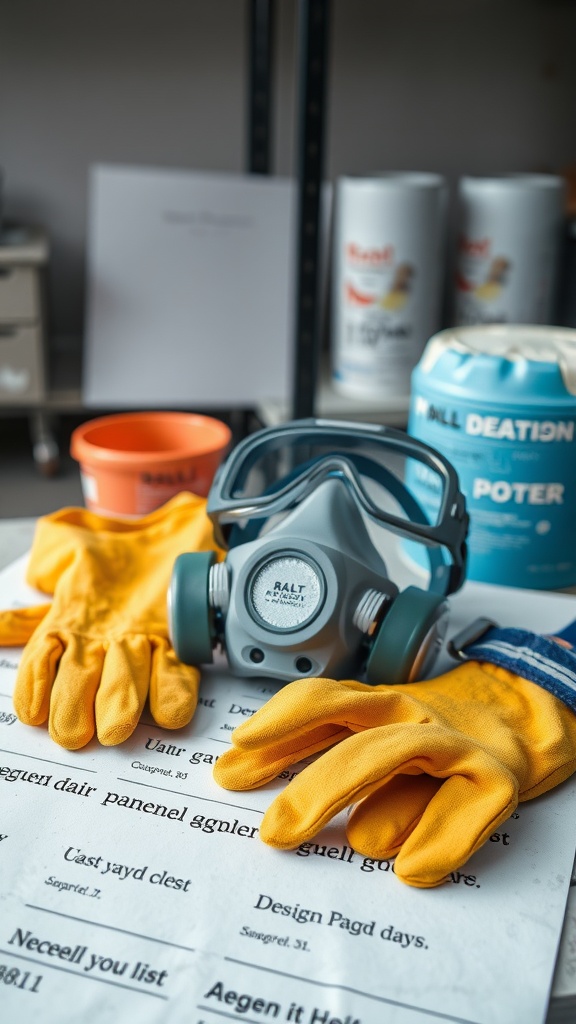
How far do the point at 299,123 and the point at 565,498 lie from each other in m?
0.82

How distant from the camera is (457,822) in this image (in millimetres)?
496

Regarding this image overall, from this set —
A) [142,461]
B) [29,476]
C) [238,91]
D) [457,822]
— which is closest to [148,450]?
[142,461]

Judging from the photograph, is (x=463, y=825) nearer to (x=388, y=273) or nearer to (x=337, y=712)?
(x=337, y=712)

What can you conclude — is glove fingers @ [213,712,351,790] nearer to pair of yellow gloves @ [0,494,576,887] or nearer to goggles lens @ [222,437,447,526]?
pair of yellow gloves @ [0,494,576,887]

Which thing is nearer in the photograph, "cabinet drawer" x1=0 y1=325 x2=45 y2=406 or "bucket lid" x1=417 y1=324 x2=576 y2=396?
"bucket lid" x1=417 y1=324 x2=576 y2=396

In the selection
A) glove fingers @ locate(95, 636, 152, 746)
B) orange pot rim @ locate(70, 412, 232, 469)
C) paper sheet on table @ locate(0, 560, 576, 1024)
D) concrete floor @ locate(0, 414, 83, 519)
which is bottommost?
concrete floor @ locate(0, 414, 83, 519)

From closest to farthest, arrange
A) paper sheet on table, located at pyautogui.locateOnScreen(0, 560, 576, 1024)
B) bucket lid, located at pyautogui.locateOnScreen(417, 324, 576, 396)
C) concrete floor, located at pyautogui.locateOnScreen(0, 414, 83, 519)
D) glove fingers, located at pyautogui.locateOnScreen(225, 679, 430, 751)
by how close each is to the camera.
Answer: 1. paper sheet on table, located at pyautogui.locateOnScreen(0, 560, 576, 1024)
2. glove fingers, located at pyautogui.locateOnScreen(225, 679, 430, 751)
3. bucket lid, located at pyautogui.locateOnScreen(417, 324, 576, 396)
4. concrete floor, located at pyautogui.locateOnScreen(0, 414, 83, 519)

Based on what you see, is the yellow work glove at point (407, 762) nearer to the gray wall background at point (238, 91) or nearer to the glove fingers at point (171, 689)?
the glove fingers at point (171, 689)

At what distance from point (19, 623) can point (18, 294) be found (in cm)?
125

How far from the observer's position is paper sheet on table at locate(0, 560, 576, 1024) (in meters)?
0.41

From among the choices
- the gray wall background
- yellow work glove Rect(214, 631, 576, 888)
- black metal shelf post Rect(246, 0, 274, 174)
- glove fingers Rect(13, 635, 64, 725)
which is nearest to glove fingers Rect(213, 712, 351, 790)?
yellow work glove Rect(214, 631, 576, 888)

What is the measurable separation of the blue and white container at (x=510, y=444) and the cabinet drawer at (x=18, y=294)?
1.18 meters

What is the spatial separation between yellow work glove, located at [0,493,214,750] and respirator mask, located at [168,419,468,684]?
1.6 inches

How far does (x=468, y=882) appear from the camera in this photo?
1.60ft
